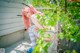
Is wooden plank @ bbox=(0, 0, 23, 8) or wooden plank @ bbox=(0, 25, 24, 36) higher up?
wooden plank @ bbox=(0, 0, 23, 8)

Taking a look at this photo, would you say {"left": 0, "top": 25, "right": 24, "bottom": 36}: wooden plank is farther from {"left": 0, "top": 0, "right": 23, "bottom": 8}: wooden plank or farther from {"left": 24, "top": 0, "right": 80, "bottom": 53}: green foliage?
{"left": 24, "top": 0, "right": 80, "bottom": 53}: green foliage

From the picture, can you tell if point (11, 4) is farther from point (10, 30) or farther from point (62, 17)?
point (62, 17)

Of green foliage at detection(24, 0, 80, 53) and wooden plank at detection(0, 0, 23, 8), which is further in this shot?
wooden plank at detection(0, 0, 23, 8)

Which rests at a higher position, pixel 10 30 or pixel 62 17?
pixel 62 17

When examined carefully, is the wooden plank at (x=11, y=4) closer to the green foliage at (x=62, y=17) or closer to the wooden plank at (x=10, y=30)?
the wooden plank at (x=10, y=30)

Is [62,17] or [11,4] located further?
[11,4]

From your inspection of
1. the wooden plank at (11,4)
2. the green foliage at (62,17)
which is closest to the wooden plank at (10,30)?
the wooden plank at (11,4)

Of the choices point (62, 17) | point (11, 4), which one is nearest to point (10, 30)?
point (11, 4)

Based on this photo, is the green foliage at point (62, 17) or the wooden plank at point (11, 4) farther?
the wooden plank at point (11, 4)

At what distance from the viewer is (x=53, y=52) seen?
8.61 feet

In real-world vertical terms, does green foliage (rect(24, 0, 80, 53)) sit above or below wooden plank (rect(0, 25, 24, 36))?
above

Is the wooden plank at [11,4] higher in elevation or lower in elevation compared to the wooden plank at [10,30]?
higher

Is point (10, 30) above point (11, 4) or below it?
below

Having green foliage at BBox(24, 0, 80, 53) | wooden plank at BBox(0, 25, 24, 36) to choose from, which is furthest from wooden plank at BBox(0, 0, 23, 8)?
green foliage at BBox(24, 0, 80, 53)
